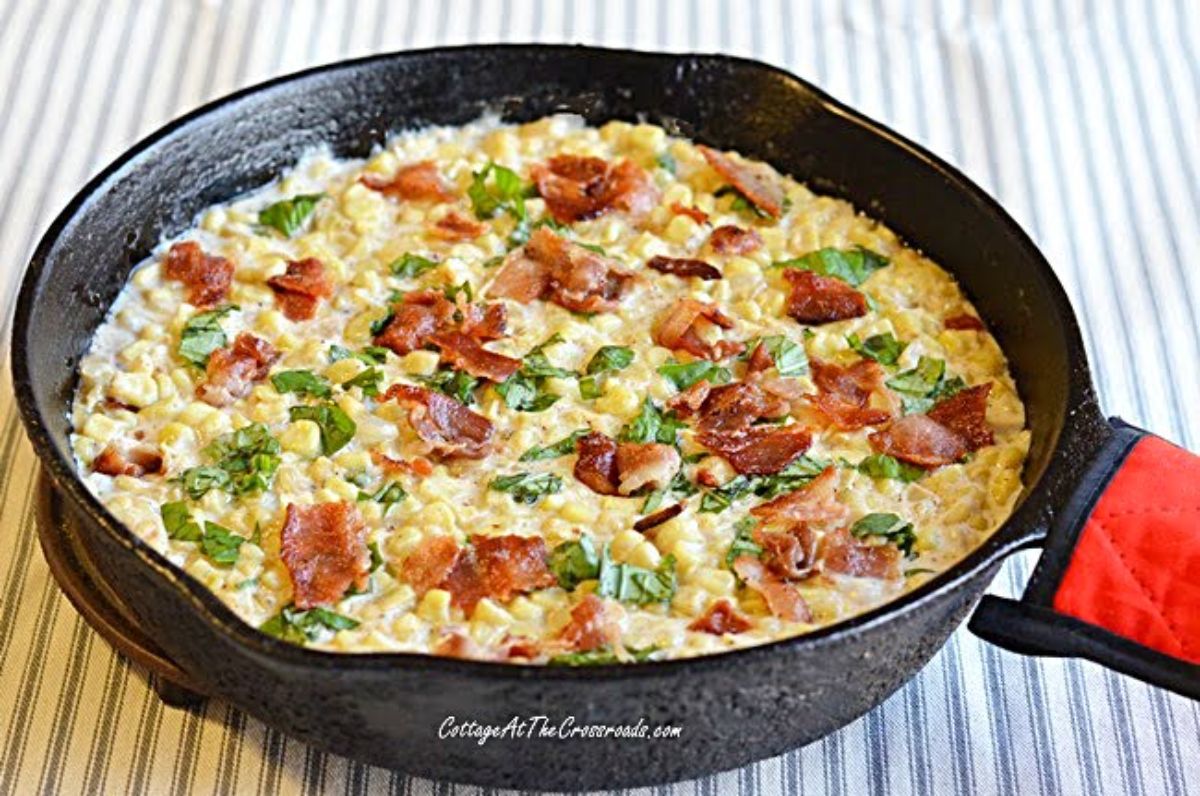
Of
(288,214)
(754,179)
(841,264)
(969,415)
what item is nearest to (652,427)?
(969,415)

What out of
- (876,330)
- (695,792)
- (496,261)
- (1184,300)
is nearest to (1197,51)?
(1184,300)

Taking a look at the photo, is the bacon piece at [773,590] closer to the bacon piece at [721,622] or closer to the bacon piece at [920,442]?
the bacon piece at [721,622]

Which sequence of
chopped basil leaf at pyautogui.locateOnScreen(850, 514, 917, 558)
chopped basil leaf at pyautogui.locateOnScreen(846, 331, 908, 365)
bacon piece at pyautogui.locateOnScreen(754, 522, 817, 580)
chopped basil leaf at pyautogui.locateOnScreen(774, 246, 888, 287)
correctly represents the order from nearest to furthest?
bacon piece at pyautogui.locateOnScreen(754, 522, 817, 580) → chopped basil leaf at pyautogui.locateOnScreen(850, 514, 917, 558) → chopped basil leaf at pyautogui.locateOnScreen(846, 331, 908, 365) → chopped basil leaf at pyautogui.locateOnScreen(774, 246, 888, 287)

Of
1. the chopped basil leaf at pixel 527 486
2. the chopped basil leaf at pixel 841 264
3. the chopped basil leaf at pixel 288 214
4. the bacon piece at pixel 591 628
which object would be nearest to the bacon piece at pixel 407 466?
the chopped basil leaf at pixel 527 486

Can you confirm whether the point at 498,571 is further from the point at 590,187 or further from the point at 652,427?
the point at 590,187

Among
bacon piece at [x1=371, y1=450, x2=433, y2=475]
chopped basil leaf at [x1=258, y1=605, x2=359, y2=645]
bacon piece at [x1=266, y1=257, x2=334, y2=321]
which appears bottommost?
chopped basil leaf at [x1=258, y1=605, x2=359, y2=645]

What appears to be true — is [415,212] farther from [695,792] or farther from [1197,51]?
[1197,51]

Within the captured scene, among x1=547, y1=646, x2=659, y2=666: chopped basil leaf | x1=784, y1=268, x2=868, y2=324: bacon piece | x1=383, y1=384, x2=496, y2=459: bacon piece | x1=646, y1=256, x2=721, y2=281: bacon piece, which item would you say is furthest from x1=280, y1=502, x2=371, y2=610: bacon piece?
x1=784, y1=268, x2=868, y2=324: bacon piece

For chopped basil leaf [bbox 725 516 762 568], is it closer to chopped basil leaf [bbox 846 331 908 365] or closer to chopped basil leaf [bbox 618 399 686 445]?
chopped basil leaf [bbox 618 399 686 445]
